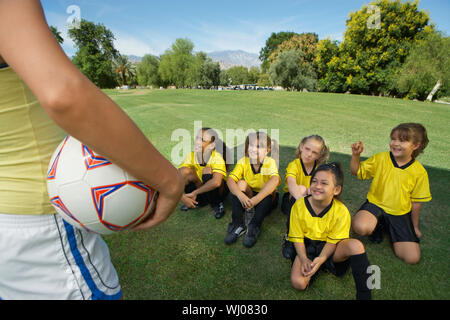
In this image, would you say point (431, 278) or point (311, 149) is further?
point (311, 149)

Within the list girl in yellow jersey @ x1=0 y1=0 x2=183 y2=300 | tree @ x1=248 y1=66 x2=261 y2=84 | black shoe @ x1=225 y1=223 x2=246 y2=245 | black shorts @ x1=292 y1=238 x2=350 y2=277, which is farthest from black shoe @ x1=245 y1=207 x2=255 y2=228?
tree @ x1=248 y1=66 x2=261 y2=84

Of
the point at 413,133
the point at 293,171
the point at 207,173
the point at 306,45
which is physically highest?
the point at 306,45

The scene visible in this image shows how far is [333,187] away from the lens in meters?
2.10

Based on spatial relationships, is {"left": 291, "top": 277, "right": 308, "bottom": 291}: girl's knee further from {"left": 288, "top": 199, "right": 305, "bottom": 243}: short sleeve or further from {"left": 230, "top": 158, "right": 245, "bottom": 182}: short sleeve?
{"left": 230, "top": 158, "right": 245, "bottom": 182}: short sleeve

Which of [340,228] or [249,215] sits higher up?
[340,228]

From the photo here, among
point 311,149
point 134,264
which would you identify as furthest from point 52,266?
point 311,149

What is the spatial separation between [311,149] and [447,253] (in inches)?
70.9

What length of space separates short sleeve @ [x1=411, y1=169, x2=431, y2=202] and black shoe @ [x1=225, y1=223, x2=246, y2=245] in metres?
2.02

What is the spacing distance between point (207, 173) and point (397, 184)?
2.33 meters

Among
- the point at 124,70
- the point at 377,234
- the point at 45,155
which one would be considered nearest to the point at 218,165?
the point at 377,234

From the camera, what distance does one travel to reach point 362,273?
1.81 m

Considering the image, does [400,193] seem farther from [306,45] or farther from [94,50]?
[94,50]

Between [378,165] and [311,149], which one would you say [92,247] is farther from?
[378,165]

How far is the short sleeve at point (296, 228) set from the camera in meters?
2.12
